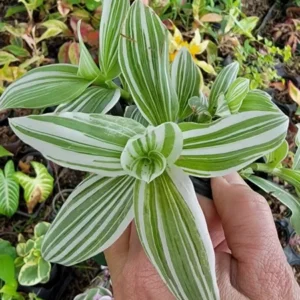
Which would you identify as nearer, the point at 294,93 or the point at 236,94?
the point at 236,94

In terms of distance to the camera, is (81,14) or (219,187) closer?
(219,187)

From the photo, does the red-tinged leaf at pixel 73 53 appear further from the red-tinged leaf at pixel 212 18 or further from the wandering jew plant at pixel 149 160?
the wandering jew plant at pixel 149 160

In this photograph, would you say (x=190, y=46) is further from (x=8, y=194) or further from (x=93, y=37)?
(x=8, y=194)

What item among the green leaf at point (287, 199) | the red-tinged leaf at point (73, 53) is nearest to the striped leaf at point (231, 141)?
the green leaf at point (287, 199)

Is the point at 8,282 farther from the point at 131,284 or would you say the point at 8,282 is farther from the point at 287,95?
the point at 287,95

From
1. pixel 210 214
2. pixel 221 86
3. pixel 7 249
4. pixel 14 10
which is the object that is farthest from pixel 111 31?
pixel 14 10

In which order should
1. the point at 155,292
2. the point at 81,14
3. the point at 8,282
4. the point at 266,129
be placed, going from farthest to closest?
the point at 81,14 < the point at 8,282 < the point at 155,292 < the point at 266,129

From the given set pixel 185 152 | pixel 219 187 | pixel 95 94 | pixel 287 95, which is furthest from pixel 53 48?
pixel 185 152
